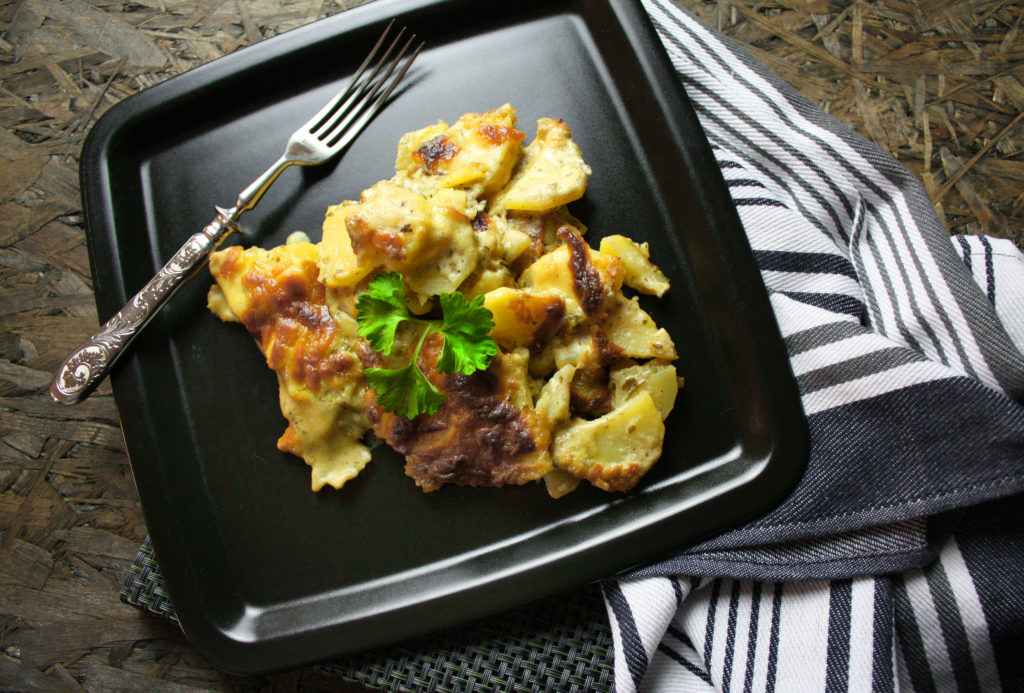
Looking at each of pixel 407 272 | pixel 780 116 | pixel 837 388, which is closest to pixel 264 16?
pixel 407 272

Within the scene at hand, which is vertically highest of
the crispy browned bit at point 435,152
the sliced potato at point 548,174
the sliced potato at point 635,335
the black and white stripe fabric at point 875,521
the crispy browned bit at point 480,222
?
the crispy browned bit at point 435,152

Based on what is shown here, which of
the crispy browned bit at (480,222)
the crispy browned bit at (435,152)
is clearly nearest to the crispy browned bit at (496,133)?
the crispy browned bit at (435,152)

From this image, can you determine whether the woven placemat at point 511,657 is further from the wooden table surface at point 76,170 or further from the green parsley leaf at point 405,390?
the green parsley leaf at point 405,390

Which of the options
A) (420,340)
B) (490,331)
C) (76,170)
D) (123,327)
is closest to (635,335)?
(490,331)

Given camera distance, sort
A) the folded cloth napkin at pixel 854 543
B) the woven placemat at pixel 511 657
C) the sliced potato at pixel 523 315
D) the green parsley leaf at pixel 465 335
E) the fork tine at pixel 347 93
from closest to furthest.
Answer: the green parsley leaf at pixel 465 335 → the sliced potato at pixel 523 315 → the folded cloth napkin at pixel 854 543 → the woven placemat at pixel 511 657 → the fork tine at pixel 347 93

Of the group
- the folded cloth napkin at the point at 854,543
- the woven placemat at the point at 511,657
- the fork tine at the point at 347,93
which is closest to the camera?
the folded cloth napkin at the point at 854,543

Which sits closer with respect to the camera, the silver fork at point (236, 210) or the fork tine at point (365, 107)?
the silver fork at point (236, 210)
